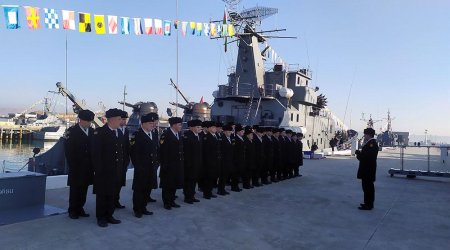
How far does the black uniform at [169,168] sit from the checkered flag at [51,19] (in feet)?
19.8

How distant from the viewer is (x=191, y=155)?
6.96 m

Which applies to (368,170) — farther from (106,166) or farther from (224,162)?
(106,166)

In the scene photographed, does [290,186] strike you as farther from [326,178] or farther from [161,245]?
[161,245]

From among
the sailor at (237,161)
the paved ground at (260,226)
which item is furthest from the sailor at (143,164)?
the sailor at (237,161)

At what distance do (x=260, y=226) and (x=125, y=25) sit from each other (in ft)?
31.5

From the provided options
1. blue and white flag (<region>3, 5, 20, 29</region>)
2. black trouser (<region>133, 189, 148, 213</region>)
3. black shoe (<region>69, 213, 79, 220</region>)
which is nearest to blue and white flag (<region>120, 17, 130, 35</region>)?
blue and white flag (<region>3, 5, 20, 29</region>)

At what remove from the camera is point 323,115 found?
2753 centimetres

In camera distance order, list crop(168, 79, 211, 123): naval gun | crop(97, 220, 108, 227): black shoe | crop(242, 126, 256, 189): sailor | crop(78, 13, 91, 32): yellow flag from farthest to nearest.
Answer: crop(168, 79, 211, 123): naval gun
crop(78, 13, 91, 32): yellow flag
crop(242, 126, 256, 189): sailor
crop(97, 220, 108, 227): black shoe

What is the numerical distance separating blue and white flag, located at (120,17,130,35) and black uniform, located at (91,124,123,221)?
795 centimetres

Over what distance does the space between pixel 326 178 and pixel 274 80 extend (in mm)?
13445

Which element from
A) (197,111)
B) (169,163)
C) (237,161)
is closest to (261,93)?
(197,111)

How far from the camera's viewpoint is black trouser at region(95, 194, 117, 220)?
16.6ft

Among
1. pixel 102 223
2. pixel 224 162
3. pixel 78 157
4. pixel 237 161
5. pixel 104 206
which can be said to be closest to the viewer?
pixel 102 223

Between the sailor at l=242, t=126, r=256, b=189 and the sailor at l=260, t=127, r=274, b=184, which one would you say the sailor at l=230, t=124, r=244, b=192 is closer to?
the sailor at l=242, t=126, r=256, b=189
